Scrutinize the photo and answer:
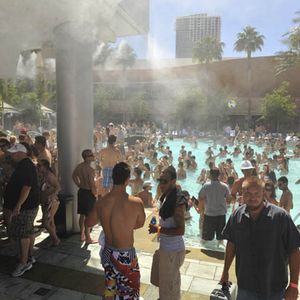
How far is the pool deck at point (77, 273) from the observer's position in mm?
3734

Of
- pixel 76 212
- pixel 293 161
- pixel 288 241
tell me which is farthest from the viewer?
pixel 293 161

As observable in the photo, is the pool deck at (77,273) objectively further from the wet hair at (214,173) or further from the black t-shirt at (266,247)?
the black t-shirt at (266,247)

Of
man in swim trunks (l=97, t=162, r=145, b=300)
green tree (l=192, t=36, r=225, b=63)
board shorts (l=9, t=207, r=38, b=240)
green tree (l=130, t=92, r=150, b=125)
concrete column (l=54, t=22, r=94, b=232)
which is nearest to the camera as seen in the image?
man in swim trunks (l=97, t=162, r=145, b=300)

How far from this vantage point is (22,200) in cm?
390

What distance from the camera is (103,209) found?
2.93m

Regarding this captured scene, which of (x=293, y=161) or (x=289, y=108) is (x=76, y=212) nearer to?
(x=293, y=161)

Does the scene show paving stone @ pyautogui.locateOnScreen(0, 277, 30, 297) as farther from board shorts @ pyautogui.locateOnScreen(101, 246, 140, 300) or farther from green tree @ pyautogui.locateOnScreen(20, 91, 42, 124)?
green tree @ pyautogui.locateOnScreen(20, 91, 42, 124)

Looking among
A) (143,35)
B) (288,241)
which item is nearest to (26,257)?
(288,241)

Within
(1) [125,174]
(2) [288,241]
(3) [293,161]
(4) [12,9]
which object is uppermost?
(4) [12,9]

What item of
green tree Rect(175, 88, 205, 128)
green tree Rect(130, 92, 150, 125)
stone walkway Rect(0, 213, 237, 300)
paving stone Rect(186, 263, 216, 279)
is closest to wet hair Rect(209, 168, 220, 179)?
stone walkway Rect(0, 213, 237, 300)

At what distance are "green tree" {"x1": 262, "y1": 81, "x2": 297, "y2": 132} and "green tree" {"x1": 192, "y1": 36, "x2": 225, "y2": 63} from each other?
46.6ft

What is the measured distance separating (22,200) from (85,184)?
50.3 inches

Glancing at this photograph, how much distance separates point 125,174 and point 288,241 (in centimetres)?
131

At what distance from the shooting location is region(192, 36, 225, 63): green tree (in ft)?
158
